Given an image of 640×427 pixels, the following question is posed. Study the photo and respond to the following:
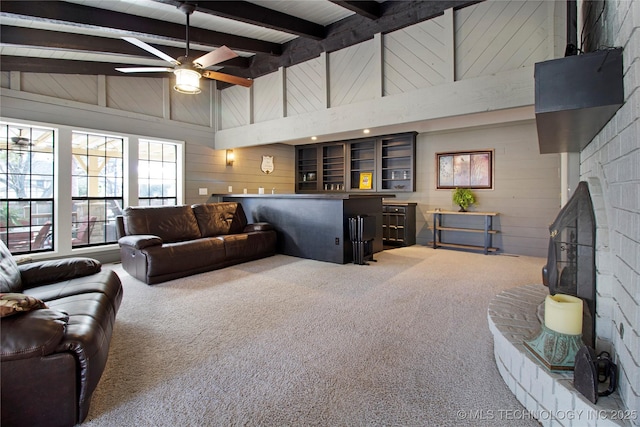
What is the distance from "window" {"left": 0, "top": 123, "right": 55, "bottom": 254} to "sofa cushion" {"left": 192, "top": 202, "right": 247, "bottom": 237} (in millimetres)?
2149

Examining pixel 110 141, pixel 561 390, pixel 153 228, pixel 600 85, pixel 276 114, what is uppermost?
pixel 276 114

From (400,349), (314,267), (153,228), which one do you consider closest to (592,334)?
(400,349)

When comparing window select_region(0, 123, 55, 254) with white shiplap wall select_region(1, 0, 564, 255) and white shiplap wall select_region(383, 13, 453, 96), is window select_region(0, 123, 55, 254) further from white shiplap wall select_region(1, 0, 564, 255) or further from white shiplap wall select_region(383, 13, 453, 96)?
white shiplap wall select_region(383, 13, 453, 96)

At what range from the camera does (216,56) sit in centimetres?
352

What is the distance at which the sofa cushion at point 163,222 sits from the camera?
439 centimetres

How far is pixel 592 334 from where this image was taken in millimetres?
1675

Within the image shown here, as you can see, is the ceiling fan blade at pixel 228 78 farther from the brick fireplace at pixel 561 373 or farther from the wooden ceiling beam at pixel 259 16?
the brick fireplace at pixel 561 373

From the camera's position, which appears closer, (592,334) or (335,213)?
(592,334)

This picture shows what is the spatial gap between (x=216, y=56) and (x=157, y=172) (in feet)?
11.0

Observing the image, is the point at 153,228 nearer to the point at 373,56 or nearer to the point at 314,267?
the point at 314,267

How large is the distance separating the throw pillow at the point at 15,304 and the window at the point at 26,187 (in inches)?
162

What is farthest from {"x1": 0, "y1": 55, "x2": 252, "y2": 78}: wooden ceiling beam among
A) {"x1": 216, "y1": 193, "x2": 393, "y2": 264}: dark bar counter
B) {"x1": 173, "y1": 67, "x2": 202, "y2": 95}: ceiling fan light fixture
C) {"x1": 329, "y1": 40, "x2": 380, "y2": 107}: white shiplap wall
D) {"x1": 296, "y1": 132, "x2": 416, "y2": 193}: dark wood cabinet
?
{"x1": 296, "y1": 132, "x2": 416, "y2": 193}: dark wood cabinet

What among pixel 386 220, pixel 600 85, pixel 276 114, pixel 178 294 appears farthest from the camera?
pixel 386 220

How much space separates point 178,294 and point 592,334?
11.6 ft
